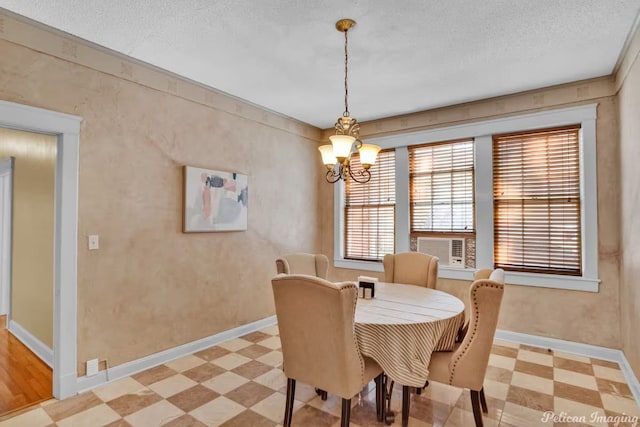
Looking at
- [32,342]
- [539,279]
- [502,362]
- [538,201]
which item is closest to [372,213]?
[538,201]

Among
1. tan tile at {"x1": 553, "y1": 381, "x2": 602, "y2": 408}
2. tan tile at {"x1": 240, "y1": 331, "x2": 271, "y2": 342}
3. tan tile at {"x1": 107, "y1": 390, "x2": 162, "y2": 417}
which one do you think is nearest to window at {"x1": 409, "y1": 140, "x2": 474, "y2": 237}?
tan tile at {"x1": 553, "y1": 381, "x2": 602, "y2": 408}

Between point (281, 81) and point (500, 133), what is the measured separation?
247 cm

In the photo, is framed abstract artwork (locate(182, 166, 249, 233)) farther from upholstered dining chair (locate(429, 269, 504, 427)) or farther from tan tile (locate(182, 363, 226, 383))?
upholstered dining chair (locate(429, 269, 504, 427))

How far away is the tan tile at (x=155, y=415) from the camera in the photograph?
2.26 m

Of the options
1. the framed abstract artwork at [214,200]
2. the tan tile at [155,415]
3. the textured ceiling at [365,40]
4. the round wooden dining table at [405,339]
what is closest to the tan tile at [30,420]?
the tan tile at [155,415]

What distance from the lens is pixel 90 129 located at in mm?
2729

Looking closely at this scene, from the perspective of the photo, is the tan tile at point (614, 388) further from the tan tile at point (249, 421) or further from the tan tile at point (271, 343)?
the tan tile at point (271, 343)

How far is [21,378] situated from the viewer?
2.84 meters

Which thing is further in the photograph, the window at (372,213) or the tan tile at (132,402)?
the window at (372,213)

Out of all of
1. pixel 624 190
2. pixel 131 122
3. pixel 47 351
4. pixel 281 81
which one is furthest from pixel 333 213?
pixel 47 351

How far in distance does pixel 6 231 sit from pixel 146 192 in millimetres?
2848

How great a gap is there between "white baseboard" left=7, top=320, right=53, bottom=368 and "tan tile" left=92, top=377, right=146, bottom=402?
32.7 inches

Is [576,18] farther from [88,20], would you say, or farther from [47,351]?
[47,351]

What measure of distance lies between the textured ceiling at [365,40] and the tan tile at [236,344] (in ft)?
8.98
